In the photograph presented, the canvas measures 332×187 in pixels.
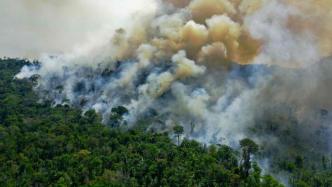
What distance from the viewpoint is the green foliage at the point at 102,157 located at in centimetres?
7775

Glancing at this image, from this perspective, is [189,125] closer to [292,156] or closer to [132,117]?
[132,117]

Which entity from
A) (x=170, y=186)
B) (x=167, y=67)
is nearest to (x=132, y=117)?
(x=167, y=67)

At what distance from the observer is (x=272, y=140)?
111625 mm

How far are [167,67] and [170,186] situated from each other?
5997cm

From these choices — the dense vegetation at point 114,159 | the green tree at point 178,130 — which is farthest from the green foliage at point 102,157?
the green tree at point 178,130

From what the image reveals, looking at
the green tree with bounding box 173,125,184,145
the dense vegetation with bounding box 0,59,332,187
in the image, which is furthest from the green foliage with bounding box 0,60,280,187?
the green tree with bounding box 173,125,184,145

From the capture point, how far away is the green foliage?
7775 cm

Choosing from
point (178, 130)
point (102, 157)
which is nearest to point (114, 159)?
point (102, 157)

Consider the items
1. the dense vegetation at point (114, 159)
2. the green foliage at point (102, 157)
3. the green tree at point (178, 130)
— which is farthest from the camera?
the green tree at point (178, 130)

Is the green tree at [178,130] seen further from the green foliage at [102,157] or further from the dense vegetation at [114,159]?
the green foliage at [102,157]

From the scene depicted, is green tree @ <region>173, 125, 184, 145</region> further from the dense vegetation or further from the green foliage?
the green foliage

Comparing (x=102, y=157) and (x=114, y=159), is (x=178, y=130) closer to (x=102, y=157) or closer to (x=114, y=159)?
(x=114, y=159)

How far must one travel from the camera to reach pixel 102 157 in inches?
3393

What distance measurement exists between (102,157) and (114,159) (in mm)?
2233
